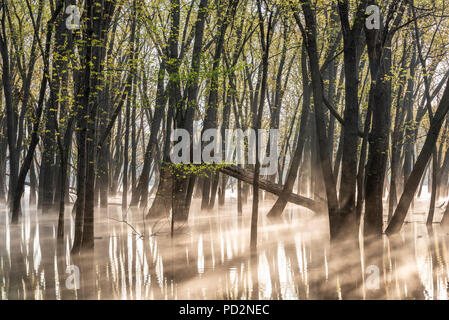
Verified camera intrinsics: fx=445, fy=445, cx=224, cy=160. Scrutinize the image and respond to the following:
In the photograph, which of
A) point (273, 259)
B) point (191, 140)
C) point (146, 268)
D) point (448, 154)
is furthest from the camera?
point (448, 154)

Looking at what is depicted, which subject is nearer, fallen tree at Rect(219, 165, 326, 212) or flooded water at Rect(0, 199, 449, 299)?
flooded water at Rect(0, 199, 449, 299)

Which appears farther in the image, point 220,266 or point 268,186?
point 268,186

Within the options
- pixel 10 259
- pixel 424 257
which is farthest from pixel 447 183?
pixel 10 259

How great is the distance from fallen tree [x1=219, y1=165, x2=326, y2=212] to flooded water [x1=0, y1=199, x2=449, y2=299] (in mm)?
2393

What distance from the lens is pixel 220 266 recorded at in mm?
8289

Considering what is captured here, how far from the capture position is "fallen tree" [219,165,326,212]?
15097 millimetres

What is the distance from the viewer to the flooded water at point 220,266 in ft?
21.0

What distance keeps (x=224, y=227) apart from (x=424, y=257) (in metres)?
6.83

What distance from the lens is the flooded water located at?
641cm

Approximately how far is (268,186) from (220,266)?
808cm

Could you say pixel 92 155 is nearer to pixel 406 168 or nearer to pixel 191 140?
pixel 191 140

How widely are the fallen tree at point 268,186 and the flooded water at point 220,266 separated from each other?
239cm

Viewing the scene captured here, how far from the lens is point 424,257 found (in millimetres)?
9039

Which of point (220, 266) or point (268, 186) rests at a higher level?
point (268, 186)
